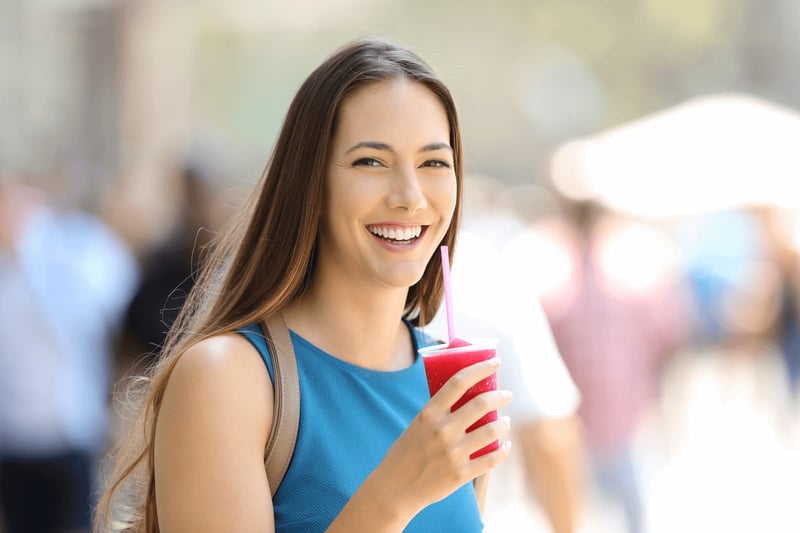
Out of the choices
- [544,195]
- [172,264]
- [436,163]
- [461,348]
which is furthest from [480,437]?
[544,195]

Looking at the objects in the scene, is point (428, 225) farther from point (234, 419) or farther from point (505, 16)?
point (505, 16)

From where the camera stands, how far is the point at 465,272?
344 cm

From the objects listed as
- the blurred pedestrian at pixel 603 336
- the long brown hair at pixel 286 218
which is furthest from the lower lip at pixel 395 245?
the blurred pedestrian at pixel 603 336

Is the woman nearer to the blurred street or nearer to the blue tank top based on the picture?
the blue tank top

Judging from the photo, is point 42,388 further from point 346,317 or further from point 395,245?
point 395,245

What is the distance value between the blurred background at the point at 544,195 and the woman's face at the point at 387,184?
36cm

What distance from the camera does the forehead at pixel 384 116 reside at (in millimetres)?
2408

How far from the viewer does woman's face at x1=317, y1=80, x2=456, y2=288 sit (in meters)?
2.39

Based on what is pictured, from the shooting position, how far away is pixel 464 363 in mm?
2166

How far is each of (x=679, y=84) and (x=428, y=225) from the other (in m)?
23.1

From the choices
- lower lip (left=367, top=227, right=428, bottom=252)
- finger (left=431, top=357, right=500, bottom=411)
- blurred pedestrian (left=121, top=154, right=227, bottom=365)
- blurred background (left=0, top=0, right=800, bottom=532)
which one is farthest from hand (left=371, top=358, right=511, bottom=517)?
blurred pedestrian (left=121, top=154, right=227, bottom=365)

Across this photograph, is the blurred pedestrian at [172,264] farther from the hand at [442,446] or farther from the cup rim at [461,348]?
the hand at [442,446]

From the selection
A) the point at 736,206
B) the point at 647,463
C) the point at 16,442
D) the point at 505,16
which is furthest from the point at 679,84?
the point at 16,442

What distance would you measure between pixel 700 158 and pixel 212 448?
472 inches
